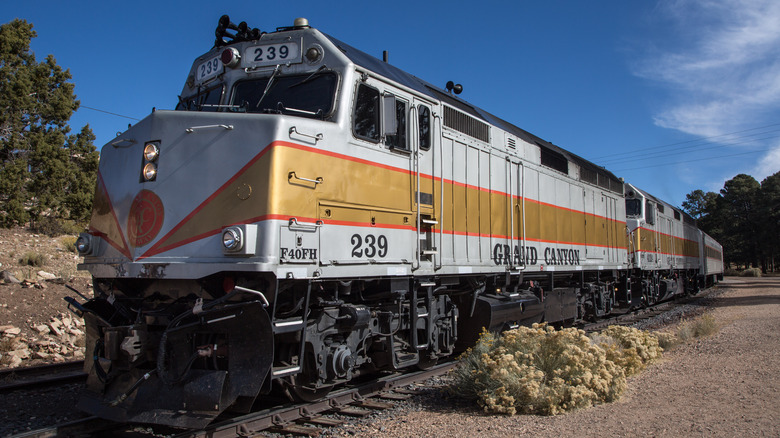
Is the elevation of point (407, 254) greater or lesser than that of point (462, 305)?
greater

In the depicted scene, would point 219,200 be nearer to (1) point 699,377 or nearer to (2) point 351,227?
(2) point 351,227

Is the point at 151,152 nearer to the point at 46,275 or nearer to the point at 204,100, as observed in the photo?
the point at 204,100

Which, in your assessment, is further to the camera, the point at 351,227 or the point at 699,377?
the point at 699,377

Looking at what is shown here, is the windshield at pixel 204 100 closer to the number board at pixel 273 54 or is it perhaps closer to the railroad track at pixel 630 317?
the number board at pixel 273 54

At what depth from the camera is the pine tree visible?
792 inches

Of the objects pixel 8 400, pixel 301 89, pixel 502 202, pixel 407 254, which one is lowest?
pixel 8 400

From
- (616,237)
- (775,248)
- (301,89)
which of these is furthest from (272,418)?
(775,248)

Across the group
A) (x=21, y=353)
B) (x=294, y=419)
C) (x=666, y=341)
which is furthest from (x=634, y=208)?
(x=21, y=353)

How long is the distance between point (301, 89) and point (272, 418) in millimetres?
3451

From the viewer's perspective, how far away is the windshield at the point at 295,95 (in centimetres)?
570

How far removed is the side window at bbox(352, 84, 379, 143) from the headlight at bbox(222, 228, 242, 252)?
1.88 meters

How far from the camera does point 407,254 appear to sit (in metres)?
6.55

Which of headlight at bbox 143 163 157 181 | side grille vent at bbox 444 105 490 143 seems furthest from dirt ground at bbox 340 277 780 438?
side grille vent at bbox 444 105 490 143

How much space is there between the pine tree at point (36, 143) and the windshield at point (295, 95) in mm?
18172
